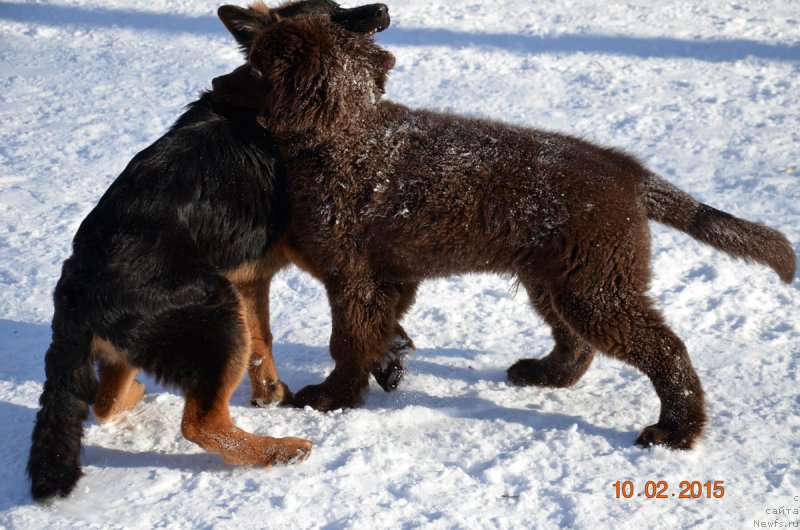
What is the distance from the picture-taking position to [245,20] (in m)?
4.58

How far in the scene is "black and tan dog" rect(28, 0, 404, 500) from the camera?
357 centimetres

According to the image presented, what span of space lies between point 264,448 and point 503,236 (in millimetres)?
1590

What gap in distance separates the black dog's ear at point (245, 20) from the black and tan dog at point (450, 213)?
0.38 meters

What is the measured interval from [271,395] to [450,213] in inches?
58.7

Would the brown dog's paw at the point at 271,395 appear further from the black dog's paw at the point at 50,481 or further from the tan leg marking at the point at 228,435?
the black dog's paw at the point at 50,481

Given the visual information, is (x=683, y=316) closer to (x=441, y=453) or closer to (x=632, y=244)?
(x=632, y=244)

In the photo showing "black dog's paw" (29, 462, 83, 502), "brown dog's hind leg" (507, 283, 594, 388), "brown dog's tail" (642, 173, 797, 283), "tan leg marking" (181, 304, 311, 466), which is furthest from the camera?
"brown dog's hind leg" (507, 283, 594, 388)

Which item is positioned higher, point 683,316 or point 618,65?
point 618,65

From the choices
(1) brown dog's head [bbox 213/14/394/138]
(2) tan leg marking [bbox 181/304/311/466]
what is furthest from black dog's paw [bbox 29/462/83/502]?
(1) brown dog's head [bbox 213/14/394/138]

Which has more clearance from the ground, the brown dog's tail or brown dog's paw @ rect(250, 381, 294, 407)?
the brown dog's tail

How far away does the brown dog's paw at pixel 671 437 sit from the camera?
151 inches

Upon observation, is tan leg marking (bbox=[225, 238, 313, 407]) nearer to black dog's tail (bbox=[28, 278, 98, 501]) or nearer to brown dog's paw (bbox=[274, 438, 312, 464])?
brown dog's paw (bbox=[274, 438, 312, 464])

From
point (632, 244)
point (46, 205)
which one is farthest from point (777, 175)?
point (46, 205)

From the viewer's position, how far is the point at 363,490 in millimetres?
3566
